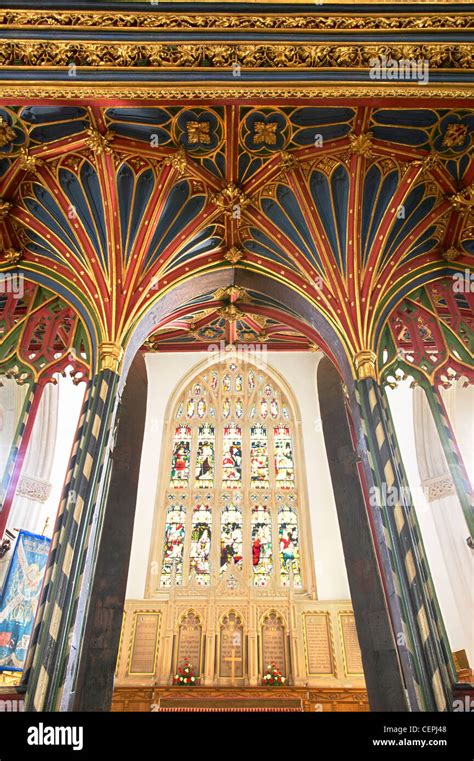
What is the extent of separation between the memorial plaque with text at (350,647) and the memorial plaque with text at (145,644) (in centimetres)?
391

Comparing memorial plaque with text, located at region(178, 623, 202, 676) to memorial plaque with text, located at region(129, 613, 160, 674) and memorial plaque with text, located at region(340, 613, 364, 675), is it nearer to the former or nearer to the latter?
memorial plaque with text, located at region(129, 613, 160, 674)

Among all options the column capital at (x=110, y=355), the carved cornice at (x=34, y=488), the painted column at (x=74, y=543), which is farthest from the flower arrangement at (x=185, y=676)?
the column capital at (x=110, y=355)

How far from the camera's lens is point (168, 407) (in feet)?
46.0

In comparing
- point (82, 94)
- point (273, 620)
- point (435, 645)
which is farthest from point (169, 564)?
point (82, 94)

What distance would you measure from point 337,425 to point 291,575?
13.3 ft

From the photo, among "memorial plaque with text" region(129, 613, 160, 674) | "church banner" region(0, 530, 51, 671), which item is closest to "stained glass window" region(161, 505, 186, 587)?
"memorial plaque with text" region(129, 613, 160, 674)

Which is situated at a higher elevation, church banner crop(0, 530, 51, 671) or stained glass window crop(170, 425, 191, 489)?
stained glass window crop(170, 425, 191, 489)

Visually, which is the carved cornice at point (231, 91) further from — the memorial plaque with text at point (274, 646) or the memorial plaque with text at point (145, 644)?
the memorial plaque with text at point (274, 646)

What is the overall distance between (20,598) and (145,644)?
2.80m

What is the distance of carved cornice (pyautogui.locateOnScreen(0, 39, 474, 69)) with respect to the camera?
5.94 metres

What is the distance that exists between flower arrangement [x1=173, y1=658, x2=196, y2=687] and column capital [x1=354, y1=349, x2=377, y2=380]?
719 cm

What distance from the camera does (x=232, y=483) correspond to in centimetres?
1295

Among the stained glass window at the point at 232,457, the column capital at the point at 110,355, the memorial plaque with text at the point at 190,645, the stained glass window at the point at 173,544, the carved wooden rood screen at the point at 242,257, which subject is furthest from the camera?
the stained glass window at the point at 232,457

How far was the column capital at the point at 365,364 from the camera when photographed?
6.64 meters
